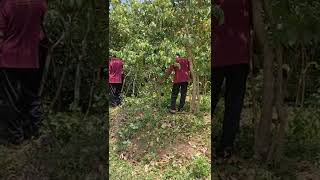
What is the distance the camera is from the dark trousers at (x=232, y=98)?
3.76 meters

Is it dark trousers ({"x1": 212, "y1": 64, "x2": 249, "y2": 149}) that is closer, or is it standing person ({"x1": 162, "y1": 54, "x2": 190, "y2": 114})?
standing person ({"x1": 162, "y1": 54, "x2": 190, "y2": 114})

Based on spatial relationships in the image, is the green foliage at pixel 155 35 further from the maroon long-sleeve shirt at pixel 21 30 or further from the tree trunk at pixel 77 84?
the maroon long-sleeve shirt at pixel 21 30

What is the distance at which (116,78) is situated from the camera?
3.61 meters

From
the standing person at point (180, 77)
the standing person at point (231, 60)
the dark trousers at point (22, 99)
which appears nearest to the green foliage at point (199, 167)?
the standing person at point (231, 60)

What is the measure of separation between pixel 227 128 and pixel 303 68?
0.61 meters

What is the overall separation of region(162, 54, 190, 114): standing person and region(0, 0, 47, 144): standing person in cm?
100

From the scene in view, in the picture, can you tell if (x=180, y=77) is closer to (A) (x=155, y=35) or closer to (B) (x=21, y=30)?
(A) (x=155, y=35)

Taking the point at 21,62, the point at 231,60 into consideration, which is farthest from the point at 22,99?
the point at 231,60

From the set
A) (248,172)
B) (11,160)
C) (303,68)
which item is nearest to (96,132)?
(11,160)

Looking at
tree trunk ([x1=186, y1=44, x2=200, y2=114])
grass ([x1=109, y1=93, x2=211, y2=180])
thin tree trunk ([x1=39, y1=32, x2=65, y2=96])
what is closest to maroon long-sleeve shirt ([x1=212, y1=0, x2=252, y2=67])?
tree trunk ([x1=186, y1=44, x2=200, y2=114])

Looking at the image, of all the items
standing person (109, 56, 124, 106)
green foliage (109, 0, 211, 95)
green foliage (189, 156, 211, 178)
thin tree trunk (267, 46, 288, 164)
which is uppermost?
green foliage (109, 0, 211, 95)

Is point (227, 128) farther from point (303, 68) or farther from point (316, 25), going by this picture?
point (316, 25)

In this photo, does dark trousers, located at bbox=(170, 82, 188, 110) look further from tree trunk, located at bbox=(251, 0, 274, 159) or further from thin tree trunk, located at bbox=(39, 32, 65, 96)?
thin tree trunk, located at bbox=(39, 32, 65, 96)

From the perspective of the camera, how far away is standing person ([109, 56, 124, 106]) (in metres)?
3.59
